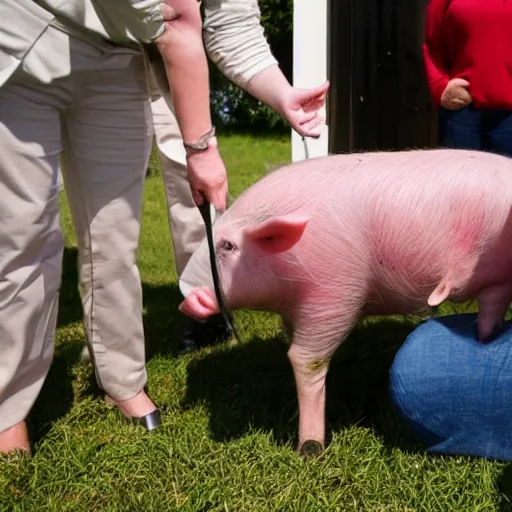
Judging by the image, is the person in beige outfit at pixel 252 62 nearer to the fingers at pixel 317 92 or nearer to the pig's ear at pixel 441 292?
the fingers at pixel 317 92

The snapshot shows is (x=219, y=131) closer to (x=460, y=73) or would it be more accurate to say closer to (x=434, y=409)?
(x=460, y=73)

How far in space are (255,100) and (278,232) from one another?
8.32 metres

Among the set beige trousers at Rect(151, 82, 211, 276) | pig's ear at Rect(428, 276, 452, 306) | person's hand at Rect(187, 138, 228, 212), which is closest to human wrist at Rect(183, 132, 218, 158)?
person's hand at Rect(187, 138, 228, 212)

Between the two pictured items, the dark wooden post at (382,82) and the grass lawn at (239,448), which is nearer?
the grass lawn at (239,448)

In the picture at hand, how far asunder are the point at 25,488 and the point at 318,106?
54.8 inches

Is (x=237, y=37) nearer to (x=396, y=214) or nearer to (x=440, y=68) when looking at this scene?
(x=396, y=214)

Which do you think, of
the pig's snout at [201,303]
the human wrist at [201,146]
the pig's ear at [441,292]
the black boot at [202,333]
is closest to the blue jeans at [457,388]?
the pig's ear at [441,292]

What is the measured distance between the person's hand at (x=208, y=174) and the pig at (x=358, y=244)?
0.37 feet

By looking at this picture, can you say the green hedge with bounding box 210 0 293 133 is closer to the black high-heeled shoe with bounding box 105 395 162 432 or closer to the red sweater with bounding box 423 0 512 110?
the red sweater with bounding box 423 0 512 110

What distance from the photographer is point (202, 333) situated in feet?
11.4

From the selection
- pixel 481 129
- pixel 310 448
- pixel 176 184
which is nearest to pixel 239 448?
pixel 310 448

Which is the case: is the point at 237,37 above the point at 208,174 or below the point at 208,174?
above

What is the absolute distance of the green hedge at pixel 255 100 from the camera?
9672mm

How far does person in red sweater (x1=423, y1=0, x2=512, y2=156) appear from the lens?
3139 mm
